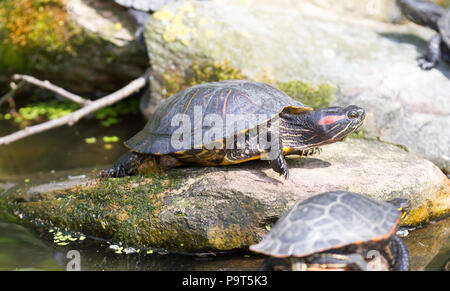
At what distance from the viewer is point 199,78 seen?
219 inches

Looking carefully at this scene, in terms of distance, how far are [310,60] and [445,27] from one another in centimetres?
199

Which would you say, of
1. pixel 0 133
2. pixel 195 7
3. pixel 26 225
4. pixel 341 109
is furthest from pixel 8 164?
pixel 341 109

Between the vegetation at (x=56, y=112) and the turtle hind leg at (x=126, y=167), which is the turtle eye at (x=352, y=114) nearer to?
the turtle hind leg at (x=126, y=167)

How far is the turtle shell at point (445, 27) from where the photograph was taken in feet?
18.1

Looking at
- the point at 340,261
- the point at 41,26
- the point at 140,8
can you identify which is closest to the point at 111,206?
the point at 340,261

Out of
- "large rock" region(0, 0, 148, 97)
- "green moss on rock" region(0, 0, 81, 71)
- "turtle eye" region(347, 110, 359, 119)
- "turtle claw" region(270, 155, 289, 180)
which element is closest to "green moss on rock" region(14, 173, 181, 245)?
"turtle claw" region(270, 155, 289, 180)

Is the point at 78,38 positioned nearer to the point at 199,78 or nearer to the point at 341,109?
the point at 199,78

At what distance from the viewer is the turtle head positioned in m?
3.49

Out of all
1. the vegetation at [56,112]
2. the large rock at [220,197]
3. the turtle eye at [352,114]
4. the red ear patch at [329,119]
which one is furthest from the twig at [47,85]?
the turtle eye at [352,114]

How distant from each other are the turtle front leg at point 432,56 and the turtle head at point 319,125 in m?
2.60

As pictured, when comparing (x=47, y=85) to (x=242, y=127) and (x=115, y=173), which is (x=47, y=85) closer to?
(x=115, y=173)

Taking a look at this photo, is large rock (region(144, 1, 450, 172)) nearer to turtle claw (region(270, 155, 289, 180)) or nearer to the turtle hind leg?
the turtle hind leg

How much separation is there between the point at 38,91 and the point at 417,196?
7.06 m

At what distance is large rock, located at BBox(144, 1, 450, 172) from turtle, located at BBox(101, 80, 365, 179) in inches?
61.5
